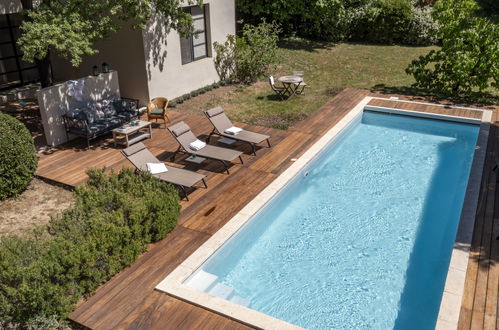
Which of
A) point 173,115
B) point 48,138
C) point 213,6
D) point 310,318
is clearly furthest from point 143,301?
point 213,6

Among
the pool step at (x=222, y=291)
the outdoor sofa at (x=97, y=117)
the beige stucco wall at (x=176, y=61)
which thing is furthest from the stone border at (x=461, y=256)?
the beige stucco wall at (x=176, y=61)

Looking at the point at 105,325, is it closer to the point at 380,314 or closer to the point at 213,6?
the point at 380,314

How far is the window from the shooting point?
1580cm

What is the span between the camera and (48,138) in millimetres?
11961

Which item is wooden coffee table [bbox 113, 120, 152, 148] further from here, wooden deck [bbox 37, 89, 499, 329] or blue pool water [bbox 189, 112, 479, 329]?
blue pool water [bbox 189, 112, 479, 329]

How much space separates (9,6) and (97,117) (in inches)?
199

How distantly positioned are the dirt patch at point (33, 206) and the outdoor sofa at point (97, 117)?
6.63 feet

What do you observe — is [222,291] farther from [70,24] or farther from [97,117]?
[70,24]

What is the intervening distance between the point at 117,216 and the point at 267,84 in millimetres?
11830

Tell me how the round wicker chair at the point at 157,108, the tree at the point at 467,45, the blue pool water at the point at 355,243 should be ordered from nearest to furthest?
the blue pool water at the point at 355,243 → the round wicker chair at the point at 157,108 → the tree at the point at 467,45

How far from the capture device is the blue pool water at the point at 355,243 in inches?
290

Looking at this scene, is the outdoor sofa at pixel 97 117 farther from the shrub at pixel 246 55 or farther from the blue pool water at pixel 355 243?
the shrub at pixel 246 55

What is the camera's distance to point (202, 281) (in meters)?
7.23

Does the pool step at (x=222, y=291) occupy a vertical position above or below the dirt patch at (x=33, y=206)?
below
